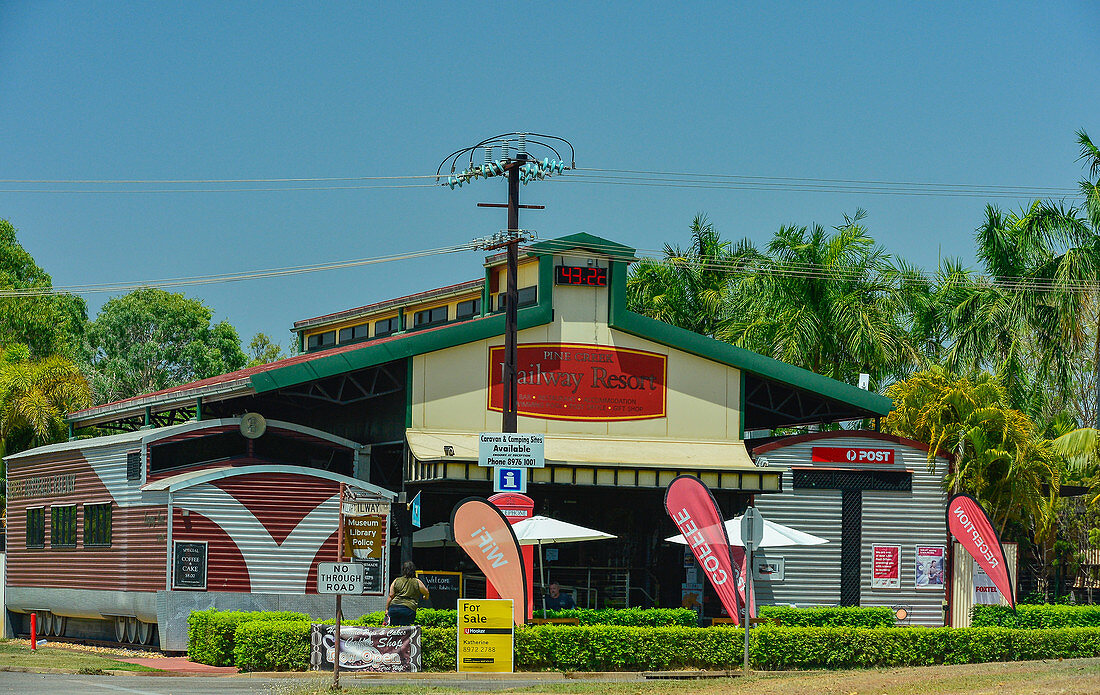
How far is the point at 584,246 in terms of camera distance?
33719 millimetres

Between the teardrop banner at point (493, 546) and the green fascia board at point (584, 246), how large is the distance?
989 cm

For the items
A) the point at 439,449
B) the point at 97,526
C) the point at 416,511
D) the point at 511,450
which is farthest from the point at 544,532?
the point at 97,526

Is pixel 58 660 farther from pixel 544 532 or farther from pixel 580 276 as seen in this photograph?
pixel 580 276

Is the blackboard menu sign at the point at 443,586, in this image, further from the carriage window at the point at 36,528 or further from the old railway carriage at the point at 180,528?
the carriage window at the point at 36,528

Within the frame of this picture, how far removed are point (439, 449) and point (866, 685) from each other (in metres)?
13.1

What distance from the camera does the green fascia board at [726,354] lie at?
34281 mm

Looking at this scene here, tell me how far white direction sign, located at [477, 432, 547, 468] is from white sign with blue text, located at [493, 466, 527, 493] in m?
0.22

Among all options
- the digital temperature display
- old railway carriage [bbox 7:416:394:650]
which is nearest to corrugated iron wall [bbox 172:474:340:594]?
old railway carriage [bbox 7:416:394:650]

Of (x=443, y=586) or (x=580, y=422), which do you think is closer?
(x=443, y=586)

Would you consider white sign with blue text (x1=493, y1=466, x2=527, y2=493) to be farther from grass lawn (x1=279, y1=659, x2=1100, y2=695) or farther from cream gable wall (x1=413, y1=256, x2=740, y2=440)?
cream gable wall (x1=413, y1=256, x2=740, y2=440)

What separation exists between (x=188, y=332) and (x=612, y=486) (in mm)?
46666

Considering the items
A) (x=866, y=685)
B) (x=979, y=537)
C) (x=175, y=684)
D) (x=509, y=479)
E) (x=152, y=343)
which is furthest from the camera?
(x=152, y=343)

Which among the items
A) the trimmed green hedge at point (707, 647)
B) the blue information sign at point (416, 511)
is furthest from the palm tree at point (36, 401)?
the trimmed green hedge at point (707, 647)

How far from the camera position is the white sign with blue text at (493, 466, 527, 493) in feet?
84.3
